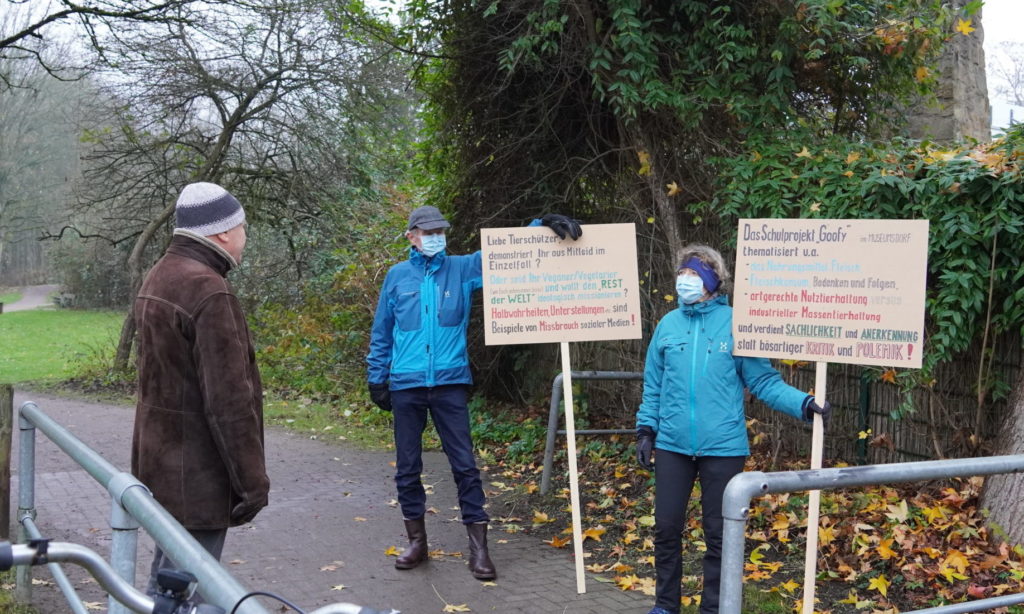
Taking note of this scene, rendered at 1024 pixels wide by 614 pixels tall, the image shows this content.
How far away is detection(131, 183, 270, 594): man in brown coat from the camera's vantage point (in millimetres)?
3527

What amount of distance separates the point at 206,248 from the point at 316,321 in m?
11.9

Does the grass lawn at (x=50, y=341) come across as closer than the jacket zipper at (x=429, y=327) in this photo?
No

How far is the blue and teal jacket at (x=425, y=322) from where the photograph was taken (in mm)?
5855

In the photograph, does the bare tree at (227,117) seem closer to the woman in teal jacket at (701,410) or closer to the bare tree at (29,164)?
the woman in teal jacket at (701,410)

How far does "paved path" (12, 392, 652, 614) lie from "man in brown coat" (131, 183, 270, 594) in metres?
1.94

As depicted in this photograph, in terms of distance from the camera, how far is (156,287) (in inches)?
142

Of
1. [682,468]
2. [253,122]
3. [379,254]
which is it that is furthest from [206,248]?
[253,122]

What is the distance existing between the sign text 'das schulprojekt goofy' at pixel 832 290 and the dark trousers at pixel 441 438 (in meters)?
1.86

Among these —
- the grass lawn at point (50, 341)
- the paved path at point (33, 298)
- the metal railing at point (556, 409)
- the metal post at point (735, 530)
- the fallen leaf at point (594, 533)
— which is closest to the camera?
the metal post at point (735, 530)

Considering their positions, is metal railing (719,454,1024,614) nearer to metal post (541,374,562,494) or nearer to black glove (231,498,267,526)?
black glove (231,498,267,526)

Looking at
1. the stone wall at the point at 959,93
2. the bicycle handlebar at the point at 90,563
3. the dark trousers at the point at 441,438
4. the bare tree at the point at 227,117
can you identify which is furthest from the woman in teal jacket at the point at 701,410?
the bare tree at the point at 227,117

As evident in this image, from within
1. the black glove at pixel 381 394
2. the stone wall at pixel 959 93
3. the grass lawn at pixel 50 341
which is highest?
the stone wall at pixel 959 93

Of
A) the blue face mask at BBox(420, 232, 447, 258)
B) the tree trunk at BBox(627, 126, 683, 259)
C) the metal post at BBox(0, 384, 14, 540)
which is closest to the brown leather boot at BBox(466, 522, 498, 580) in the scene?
the blue face mask at BBox(420, 232, 447, 258)

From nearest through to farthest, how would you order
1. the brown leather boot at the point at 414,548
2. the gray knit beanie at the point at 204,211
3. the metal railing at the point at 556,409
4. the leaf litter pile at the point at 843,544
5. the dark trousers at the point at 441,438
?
the gray knit beanie at the point at 204,211, the leaf litter pile at the point at 843,544, the dark trousers at the point at 441,438, the brown leather boot at the point at 414,548, the metal railing at the point at 556,409
